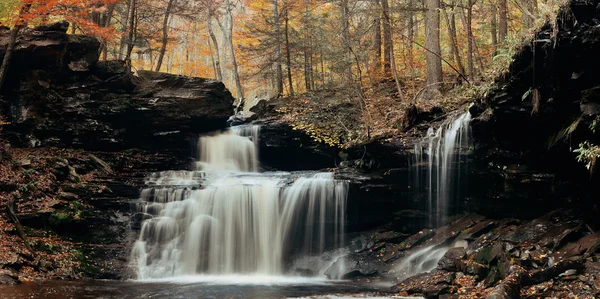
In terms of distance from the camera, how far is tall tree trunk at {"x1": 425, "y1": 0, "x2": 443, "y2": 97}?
1567cm

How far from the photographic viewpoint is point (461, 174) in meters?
11.7

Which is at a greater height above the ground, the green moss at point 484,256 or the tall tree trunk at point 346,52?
the tall tree trunk at point 346,52

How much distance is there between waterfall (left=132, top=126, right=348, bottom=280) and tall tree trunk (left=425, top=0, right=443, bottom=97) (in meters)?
5.54

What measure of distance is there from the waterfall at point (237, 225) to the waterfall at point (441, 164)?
2459 millimetres

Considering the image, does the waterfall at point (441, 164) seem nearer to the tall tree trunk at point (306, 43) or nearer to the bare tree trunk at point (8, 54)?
the tall tree trunk at point (306, 43)

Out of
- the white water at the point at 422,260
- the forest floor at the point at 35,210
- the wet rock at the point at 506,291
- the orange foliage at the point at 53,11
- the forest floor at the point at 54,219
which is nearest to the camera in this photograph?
the wet rock at the point at 506,291

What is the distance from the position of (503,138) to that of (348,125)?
682cm

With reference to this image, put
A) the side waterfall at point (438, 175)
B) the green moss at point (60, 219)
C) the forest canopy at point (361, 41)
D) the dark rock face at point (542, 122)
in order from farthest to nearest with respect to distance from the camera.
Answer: the forest canopy at point (361, 41), the green moss at point (60, 219), the side waterfall at point (438, 175), the dark rock face at point (542, 122)

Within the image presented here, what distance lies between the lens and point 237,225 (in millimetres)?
13195

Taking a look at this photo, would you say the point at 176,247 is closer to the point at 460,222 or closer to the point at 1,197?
the point at 1,197

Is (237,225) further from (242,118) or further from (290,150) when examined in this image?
(242,118)

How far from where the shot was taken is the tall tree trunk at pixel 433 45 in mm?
15673

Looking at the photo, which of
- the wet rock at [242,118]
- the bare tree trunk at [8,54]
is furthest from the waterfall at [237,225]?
→ the wet rock at [242,118]

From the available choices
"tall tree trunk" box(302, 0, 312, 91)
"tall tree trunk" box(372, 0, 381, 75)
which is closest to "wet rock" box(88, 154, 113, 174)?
"tall tree trunk" box(302, 0, 312, 91)
